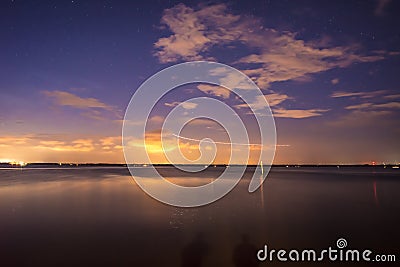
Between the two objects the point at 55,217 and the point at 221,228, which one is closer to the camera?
the point at 221,228

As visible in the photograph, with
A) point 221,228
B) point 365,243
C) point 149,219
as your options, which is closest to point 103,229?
point 149,219

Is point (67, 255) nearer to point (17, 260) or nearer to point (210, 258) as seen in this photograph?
point (17, 260)

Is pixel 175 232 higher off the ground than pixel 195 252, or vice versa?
pixel 175 232

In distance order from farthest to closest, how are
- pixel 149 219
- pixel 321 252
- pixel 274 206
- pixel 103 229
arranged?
1. pixel 274 206
2. pixel 149 219
3. pixel 103 229
4. pixel 321 252

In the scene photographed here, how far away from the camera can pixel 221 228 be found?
60.5 ft

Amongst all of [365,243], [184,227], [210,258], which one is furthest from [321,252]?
[184,227]

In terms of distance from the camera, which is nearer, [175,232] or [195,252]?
[195,252]

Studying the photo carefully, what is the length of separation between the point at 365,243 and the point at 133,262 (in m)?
11.8

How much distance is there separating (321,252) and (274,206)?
13.7 metres

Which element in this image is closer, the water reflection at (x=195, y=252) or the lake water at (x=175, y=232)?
the water reflection at (x=195, y=252)

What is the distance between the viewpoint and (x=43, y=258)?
13031mm

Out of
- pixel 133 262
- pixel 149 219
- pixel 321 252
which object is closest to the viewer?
pixel 133 262

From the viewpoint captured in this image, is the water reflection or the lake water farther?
the lake water

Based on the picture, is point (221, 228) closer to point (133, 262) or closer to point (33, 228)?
point (133, 262)
